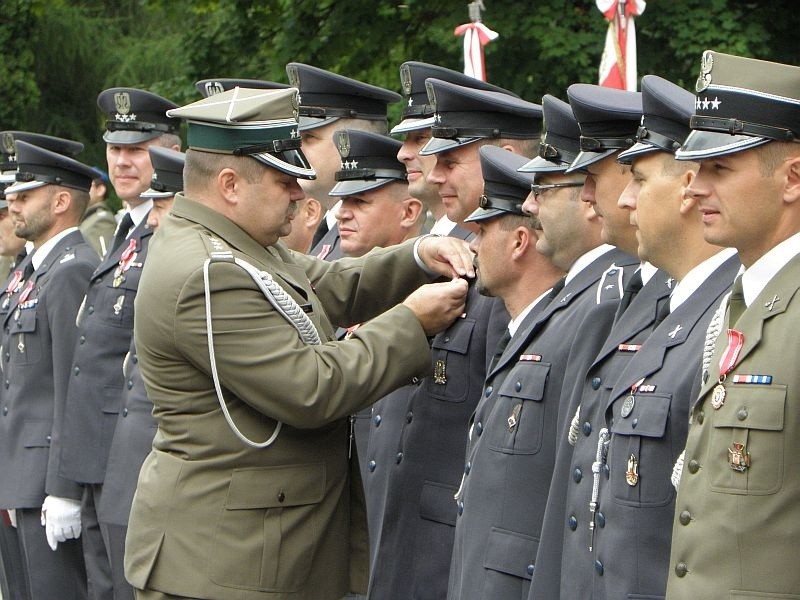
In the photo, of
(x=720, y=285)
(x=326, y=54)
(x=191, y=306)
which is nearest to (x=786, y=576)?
(x=720, y=285)

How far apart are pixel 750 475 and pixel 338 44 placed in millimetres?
11981

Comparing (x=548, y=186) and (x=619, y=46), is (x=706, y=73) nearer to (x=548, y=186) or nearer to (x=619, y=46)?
(x=548, y=186)

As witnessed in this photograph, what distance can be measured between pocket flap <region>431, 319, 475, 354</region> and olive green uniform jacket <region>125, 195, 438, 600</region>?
0.30 m

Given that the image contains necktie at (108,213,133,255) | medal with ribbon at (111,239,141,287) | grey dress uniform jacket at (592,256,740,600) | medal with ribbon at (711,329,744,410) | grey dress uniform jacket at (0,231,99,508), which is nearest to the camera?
medal with ribbon at (711,329,744,410)

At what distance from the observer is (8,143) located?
31.4 ft

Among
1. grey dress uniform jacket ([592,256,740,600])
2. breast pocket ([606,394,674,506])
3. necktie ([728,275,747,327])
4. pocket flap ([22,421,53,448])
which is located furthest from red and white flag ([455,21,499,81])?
necktie ([728,275,747,327])

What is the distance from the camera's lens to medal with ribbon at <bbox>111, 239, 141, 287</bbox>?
7.39m

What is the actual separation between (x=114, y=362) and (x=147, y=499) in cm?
282

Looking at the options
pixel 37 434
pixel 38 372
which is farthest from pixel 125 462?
pixel 38 372

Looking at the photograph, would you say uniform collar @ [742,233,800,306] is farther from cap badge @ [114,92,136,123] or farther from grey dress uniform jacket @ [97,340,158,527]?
cap badge @ [114,92,136,123]

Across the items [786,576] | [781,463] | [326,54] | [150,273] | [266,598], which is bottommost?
[266,598]

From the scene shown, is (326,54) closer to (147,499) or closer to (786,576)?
(147,499)

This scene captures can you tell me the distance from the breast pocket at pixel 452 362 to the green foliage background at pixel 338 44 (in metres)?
7.95

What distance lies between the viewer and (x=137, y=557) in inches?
185
